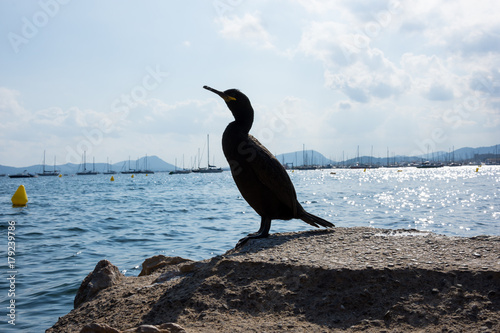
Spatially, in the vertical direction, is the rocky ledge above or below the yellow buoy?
above

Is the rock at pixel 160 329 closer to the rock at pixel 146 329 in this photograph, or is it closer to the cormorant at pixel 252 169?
the rock at pixel 146 329

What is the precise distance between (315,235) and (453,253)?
1.79m

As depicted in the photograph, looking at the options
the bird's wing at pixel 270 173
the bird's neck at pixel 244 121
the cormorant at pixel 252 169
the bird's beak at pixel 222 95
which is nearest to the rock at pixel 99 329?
the cormorant at pixel 252 169

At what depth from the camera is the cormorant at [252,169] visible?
5.34 m

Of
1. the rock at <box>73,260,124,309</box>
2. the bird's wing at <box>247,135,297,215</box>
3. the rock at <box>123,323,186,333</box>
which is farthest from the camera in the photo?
the bird's wing at <box>247,135,297,215</box>

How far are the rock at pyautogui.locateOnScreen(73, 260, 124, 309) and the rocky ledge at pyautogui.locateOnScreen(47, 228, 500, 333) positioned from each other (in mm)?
105

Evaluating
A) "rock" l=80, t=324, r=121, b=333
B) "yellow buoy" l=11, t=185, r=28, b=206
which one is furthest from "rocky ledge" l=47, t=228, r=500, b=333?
"yellow buoy" l=11, t=185, r=28, b=206

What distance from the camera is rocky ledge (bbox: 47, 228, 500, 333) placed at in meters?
3.25

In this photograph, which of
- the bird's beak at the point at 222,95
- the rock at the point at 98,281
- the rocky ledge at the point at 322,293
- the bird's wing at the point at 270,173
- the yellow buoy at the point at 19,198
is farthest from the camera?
the yellow buoy at the point at 19,198

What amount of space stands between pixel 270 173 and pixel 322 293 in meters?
2.03

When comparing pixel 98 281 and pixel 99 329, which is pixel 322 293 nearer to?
pixel 99 329

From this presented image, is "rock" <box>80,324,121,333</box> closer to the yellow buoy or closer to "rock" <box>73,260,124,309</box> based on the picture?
"rock" <box>73,260,124,309</box>

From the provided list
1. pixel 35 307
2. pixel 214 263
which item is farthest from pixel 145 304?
pixel 35 307

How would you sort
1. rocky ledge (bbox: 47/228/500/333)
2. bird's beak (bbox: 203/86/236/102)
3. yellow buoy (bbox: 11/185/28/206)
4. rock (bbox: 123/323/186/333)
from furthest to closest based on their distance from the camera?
yellow buoy (bbox: 11/185/28/206), bird's beak (bbox: 203/86/236/102), rocky ledge (bbox: 47/228/500/333), rock (bbox: 123/323/186/333)
